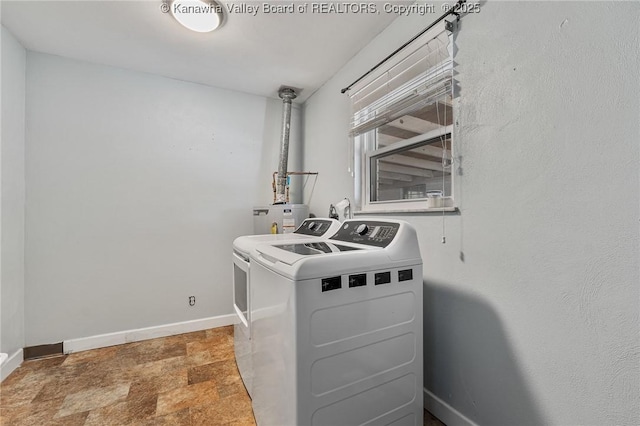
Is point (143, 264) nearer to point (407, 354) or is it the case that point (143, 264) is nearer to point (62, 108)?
point (62, 108)

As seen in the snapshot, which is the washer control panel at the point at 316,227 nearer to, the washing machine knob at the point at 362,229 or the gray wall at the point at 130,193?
the washing machine knob at the point at 362,229

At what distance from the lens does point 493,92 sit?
4.02 ft

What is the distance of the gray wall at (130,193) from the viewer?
2180 millimetres

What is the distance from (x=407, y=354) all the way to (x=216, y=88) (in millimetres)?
2835

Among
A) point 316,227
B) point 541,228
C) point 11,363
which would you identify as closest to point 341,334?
point 541,228

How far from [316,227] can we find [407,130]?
0.93 metres

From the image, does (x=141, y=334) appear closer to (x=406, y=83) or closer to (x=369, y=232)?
(x=369, y=232)

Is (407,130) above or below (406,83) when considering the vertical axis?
below

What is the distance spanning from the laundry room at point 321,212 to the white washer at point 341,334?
0.01 meters

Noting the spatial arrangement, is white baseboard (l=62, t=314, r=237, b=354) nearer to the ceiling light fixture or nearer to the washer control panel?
the washer control panel

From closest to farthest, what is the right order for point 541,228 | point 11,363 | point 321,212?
point 541,228 < point 11,363 < point 321,212

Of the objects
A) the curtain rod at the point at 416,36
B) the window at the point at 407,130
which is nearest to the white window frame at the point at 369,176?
the window at the point at 407,130

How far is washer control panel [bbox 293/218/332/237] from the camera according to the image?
1995 millimetres

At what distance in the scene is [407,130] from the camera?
180 centimetres
